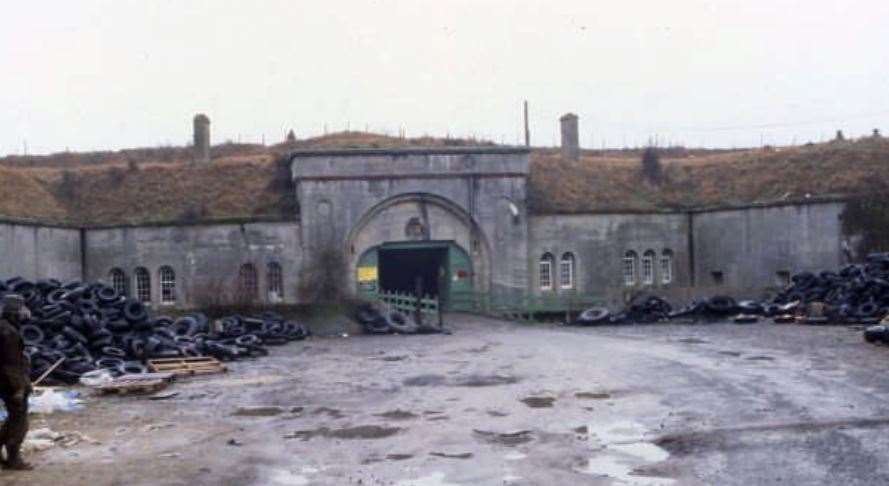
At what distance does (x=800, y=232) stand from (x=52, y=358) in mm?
27198

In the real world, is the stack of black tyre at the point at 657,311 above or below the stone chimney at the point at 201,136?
below

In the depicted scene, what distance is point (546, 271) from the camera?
1554 inches

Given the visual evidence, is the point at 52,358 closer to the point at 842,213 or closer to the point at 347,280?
the point at 347,280

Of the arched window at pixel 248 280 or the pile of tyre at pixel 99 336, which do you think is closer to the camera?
the pile of tyre at pixel 99 336

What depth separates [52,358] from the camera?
18.2m

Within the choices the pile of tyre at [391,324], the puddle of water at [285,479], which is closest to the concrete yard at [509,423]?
the puddle of water at [285,479]

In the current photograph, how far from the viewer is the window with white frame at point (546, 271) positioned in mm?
39375

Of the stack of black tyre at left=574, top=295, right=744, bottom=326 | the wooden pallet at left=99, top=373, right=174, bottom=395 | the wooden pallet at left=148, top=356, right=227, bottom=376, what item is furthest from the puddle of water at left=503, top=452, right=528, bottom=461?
the stack of black tyre at left=574, top=295, right=744, bottom=326

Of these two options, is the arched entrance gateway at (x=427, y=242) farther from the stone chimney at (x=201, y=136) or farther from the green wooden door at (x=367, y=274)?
the stone chimney at (x=201, y=136)

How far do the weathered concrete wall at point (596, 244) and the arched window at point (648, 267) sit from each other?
0.65 ft

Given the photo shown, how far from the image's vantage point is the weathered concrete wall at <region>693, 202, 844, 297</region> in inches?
1419

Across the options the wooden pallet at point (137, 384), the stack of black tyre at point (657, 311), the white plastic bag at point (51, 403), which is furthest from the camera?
the stack of black tyre at point (657, 311)

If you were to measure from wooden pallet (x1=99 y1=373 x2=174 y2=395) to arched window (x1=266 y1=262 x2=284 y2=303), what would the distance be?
19016 millimetres

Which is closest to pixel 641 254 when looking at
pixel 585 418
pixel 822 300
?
pixel 822 300
